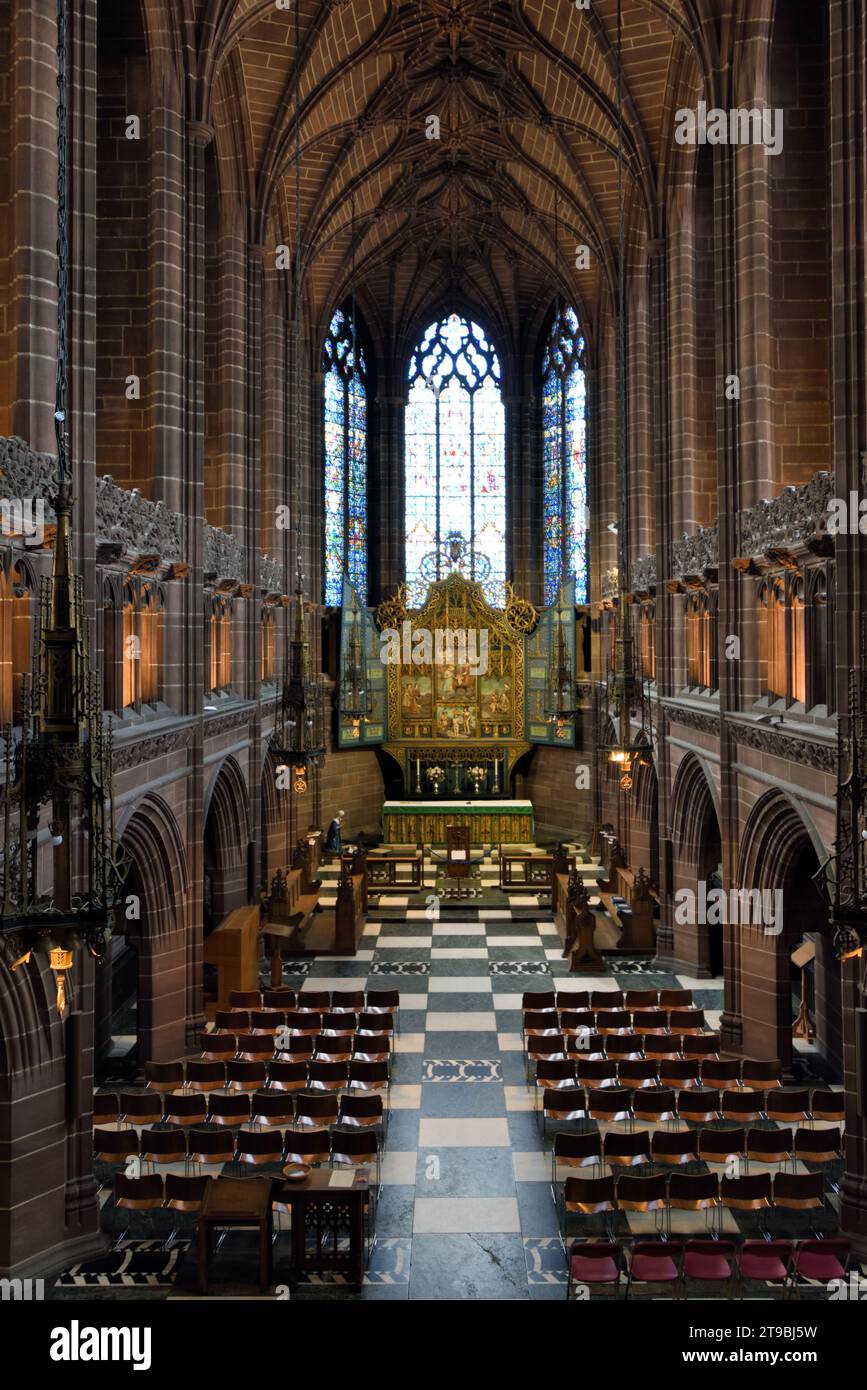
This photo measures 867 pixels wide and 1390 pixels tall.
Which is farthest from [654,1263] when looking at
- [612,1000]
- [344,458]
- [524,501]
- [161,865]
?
[524,501]

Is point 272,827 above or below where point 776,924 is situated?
below

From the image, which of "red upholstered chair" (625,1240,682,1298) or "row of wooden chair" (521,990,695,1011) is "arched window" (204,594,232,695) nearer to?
"row of wooden chair" (521,990,695,1011)

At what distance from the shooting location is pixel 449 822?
33.7 meters

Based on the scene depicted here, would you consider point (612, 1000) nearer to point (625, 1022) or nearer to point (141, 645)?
point (625, 1022)

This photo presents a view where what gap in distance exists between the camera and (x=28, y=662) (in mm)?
11523

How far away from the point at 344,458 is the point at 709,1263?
102 ft

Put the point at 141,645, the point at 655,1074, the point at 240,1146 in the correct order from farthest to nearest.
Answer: the point at 141,645 < the point at 655,1074 < the point at 240,1146

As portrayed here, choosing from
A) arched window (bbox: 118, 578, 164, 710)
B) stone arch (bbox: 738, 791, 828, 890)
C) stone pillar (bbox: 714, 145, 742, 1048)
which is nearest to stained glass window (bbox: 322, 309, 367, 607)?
arched window (bbox: 118, 578, 164, 710)

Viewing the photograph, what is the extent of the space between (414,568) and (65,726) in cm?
3221

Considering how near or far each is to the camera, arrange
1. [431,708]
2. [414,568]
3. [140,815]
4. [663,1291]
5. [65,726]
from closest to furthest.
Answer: [65,726]
[663,1291]
[140,815]
[431,708]
[414,568]

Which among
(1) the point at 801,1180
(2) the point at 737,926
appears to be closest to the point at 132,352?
(2) the point at 737,926

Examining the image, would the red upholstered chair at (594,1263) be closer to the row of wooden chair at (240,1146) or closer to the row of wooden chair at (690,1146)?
the row of wooden chair at (690,1146)

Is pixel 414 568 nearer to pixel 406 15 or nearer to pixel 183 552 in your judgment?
pixel 406 15

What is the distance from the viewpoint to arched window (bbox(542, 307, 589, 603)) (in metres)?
36.5
